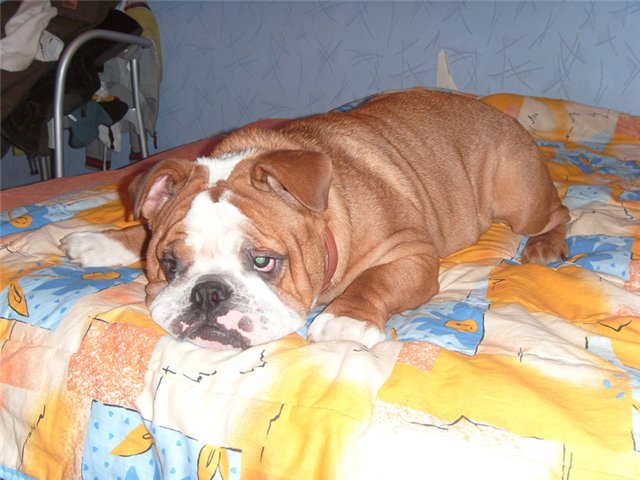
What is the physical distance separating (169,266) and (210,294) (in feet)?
0.80

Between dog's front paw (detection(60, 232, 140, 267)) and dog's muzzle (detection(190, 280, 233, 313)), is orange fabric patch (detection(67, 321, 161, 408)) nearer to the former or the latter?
dog's muzzle (detection(190, 280, 233, 313))

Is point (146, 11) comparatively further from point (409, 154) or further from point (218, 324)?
point (218, 324)

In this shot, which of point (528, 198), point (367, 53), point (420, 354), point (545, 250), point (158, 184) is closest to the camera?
point (420, 354)

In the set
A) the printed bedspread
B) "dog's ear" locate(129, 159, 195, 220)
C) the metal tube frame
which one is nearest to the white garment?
the metal tube frame

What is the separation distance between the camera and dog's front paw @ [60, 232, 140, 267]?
8.16 ft

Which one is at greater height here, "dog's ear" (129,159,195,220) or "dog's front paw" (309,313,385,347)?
"dog's ear" (129,159,195,220)

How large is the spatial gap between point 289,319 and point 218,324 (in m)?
0.23

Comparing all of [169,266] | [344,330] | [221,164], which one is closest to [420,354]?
[344,330]

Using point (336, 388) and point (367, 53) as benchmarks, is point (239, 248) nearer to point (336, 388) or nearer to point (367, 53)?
point (336, 388)

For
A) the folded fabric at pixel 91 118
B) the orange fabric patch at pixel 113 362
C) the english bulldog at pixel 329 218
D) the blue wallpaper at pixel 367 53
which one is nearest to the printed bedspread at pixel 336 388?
the orange fabric patch at pixel 113 362

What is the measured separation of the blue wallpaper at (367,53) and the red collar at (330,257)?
154 inches

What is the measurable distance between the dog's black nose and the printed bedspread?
15 cm

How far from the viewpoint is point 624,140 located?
475 centimetres

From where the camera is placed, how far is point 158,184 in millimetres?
2260
